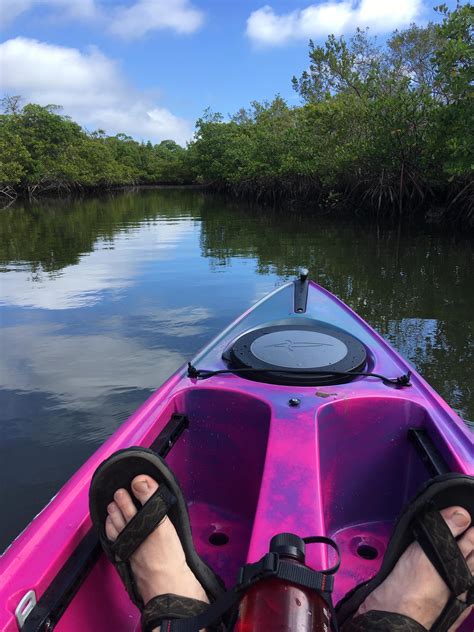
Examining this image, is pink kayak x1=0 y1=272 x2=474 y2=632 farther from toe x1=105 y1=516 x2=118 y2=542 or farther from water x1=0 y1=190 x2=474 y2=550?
water x1=0 y1=190 x2=474 y2=550

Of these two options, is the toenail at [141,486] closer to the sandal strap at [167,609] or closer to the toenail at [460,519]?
the sandal strap at [167,609]

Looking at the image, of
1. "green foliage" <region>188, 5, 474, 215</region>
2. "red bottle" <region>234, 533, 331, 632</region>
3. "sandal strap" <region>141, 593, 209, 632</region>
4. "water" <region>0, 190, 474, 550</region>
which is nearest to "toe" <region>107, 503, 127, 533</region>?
"sandal strap" <region>141, 593, 209, 632</region>

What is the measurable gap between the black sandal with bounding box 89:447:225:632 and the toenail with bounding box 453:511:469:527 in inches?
25.2

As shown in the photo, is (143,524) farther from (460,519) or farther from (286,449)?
(460,519)

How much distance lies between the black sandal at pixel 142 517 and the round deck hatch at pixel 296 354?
74 centimetres

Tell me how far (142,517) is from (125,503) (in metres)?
0.06

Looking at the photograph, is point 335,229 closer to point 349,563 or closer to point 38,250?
point 38,250

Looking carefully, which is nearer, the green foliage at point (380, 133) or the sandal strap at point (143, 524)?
the sandal strap at point (143, 524)

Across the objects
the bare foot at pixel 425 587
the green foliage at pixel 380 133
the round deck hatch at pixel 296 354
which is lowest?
the bare foot at pixel 425 587

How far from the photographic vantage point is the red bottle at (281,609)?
86cm

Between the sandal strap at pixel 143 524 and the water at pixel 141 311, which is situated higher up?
the sandal strap at pixel 143 524

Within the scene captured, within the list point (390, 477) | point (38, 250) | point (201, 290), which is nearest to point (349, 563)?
point (390, 477)

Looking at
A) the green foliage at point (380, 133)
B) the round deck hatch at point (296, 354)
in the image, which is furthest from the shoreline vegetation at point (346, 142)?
the round deck hatch at point (296, 354)

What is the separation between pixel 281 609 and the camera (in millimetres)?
867
